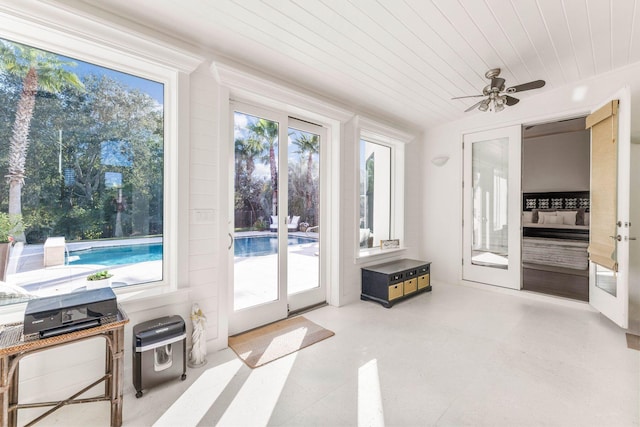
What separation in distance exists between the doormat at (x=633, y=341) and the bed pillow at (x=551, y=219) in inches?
158

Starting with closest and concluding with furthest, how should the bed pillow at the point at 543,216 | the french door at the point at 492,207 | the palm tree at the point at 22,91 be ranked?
the palm tree at the point at 22,91, the french door at the point at 492,207, the bed pillow at the point at 543,216

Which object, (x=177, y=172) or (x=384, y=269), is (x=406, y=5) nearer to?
(x=177, y=172)

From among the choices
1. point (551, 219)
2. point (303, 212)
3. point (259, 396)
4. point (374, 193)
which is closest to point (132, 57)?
point (303, 212)

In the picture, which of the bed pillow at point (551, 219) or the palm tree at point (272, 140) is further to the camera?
the bed pillow at point (551, 219)

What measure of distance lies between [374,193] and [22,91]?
152 inches

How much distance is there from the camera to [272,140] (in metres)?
3.19

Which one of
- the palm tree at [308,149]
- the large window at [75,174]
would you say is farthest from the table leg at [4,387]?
the palm tree at [308,149]

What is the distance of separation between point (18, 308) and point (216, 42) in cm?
233

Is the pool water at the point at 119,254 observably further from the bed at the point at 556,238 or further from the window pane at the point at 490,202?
the bed at the point at 556,238

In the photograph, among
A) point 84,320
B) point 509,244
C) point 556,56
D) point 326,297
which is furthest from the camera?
point 509,244

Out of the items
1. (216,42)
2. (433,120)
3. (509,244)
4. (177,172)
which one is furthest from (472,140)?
(177,172)

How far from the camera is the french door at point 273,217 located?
9.66 ft

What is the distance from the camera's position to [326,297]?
149 inches

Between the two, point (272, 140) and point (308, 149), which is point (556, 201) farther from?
point (272, 140)
